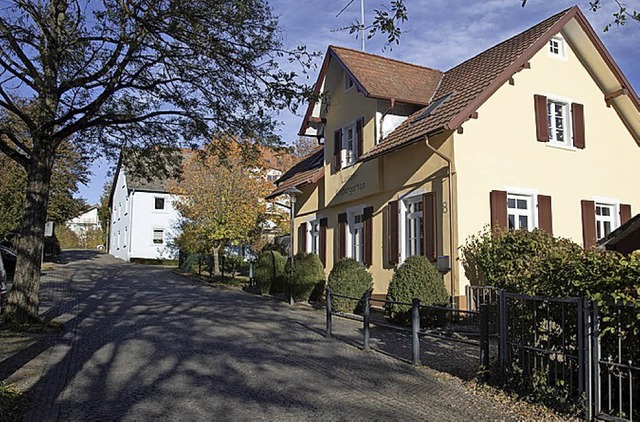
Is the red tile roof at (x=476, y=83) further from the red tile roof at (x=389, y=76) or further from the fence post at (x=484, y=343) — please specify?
the fence post at (x=484, y=343)

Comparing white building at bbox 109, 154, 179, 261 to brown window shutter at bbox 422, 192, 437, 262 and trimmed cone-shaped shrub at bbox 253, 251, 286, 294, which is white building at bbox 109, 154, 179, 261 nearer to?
trimmed cone-shaped shrub at bbox 253, 251, 286, 294

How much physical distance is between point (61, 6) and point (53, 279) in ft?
54.9

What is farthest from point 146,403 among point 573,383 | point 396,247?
point 396,247

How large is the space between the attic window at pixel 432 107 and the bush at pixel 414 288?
16.0ft

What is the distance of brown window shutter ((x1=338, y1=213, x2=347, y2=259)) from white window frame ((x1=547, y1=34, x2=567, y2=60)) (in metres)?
7.97

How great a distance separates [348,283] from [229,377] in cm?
702

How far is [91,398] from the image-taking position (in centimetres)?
660

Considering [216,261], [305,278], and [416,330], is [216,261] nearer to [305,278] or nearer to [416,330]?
[305,278]

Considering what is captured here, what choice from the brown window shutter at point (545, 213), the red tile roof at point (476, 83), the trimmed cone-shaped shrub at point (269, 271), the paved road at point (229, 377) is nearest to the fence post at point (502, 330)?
the paved road at point (229, 377)

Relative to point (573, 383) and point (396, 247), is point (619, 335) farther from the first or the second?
point (396, 247)

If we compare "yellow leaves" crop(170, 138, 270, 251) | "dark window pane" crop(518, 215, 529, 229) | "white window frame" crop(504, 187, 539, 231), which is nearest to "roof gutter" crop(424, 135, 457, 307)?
"white window frame" crop(504, 187, 539, 231)

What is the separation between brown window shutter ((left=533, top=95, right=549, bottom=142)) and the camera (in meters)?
14.8

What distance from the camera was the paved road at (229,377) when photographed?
19.9 feet

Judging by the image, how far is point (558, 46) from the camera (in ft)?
51.3
